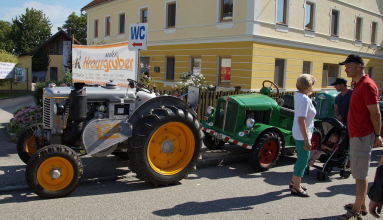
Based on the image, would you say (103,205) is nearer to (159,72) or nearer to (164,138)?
(164,138)

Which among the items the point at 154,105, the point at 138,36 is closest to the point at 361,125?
the point at 154,105

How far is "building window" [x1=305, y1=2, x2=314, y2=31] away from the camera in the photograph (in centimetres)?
2002

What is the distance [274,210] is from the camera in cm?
484

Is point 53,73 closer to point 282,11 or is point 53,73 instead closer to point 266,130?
point 282,11

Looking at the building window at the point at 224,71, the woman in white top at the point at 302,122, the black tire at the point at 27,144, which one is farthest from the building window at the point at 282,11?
the black tire at the point at 27,144

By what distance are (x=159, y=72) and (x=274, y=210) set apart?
18777mm

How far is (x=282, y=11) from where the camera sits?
18.5 meters

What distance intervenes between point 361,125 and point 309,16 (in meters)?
17.4

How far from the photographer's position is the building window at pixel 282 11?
59.8 feet

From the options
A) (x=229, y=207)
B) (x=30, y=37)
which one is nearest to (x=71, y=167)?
(x=229, y=207)

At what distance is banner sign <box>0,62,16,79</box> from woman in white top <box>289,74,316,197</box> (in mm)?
19338

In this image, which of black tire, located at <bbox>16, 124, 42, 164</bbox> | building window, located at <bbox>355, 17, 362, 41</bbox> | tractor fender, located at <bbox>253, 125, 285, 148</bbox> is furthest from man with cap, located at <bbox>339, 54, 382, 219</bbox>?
building window, located at <bbox>355, 17, 362, 41</bbox>

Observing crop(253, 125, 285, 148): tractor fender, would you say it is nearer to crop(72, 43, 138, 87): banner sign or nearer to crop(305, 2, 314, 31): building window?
crop(72, 43, 138, 87): banner sign

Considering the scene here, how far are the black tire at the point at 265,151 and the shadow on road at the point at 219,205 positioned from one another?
1154 millimetres
